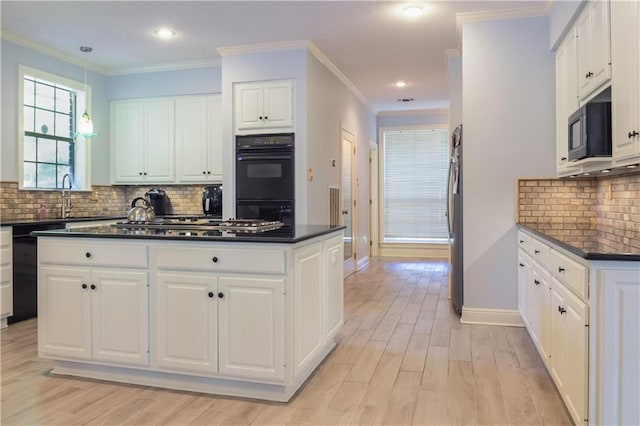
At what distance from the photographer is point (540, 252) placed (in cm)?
295

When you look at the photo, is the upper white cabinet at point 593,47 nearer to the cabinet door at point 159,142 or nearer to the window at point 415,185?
the cabinet door at point 159,142

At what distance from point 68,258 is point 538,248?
285 centimetres

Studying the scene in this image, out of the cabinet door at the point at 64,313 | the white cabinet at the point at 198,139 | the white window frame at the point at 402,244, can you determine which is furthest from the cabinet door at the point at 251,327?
the white window frame at the point at 402,244

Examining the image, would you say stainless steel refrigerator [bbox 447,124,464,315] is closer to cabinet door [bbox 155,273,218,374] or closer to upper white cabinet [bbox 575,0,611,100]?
upper white cabinet [bbox 575,0,611,100]

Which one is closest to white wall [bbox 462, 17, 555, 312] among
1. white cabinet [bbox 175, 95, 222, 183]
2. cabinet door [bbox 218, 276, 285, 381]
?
cabinet door [bbox 218, 276, 285, 381]

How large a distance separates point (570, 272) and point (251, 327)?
1.56 metres

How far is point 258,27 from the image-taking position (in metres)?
4.43

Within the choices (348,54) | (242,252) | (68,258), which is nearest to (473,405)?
(242,252)

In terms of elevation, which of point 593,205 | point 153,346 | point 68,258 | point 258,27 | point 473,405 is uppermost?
point 258,27

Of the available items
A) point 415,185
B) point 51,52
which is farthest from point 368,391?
point 415,185

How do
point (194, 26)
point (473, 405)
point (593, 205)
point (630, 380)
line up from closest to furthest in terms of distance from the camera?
point (630, 380) → point (473, 405) → point (593, 205) → point (194, 26)

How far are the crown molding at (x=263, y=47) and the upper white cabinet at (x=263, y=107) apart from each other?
0.33 meters

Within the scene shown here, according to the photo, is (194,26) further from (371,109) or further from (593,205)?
(371,109)

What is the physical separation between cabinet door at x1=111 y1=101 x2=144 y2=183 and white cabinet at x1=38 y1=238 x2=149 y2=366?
316 centimetres
